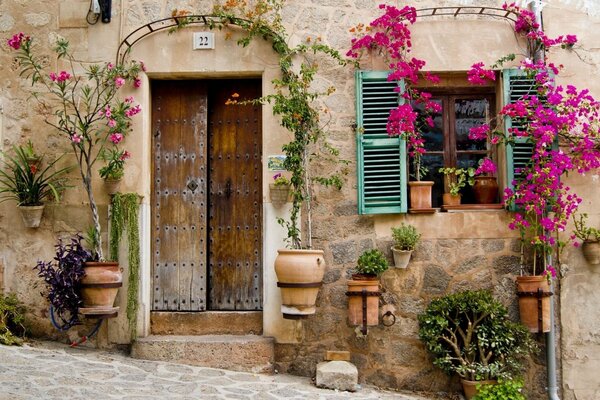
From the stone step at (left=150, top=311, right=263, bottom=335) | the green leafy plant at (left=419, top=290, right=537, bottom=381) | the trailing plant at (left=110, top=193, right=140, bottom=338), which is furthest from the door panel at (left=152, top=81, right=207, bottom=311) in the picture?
the green leafy plant at (left=419, top=290, right=537, bottom=381)

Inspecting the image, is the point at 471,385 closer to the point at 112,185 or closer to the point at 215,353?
the point at 215,353

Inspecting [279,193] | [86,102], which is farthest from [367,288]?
[86,102]

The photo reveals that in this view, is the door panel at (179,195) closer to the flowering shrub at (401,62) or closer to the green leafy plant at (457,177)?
the flowering shrub at (401,62)

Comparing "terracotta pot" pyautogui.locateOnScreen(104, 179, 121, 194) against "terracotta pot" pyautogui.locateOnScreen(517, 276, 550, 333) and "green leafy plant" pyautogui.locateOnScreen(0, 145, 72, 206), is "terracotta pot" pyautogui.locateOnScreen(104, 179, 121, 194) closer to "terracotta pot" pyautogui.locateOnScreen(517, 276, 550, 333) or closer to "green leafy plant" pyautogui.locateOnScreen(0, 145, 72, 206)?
"green leafy plant" pyautogui.locateOnScreen(0, 145, 72, 206)

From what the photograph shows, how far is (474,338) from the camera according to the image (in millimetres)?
5957

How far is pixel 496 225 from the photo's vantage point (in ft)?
20.5

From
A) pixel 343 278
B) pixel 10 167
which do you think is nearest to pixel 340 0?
pixel 343 278

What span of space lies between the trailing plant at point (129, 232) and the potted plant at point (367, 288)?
194 centimetres

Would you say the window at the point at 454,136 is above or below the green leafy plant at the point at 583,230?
above

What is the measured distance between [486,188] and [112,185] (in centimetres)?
345

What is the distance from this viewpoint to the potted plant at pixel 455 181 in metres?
6.27

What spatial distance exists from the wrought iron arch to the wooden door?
0.49 metres

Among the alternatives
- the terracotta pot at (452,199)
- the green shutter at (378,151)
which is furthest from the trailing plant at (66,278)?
the terracotta pot at (452,199)

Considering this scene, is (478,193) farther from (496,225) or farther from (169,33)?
(169,33)
